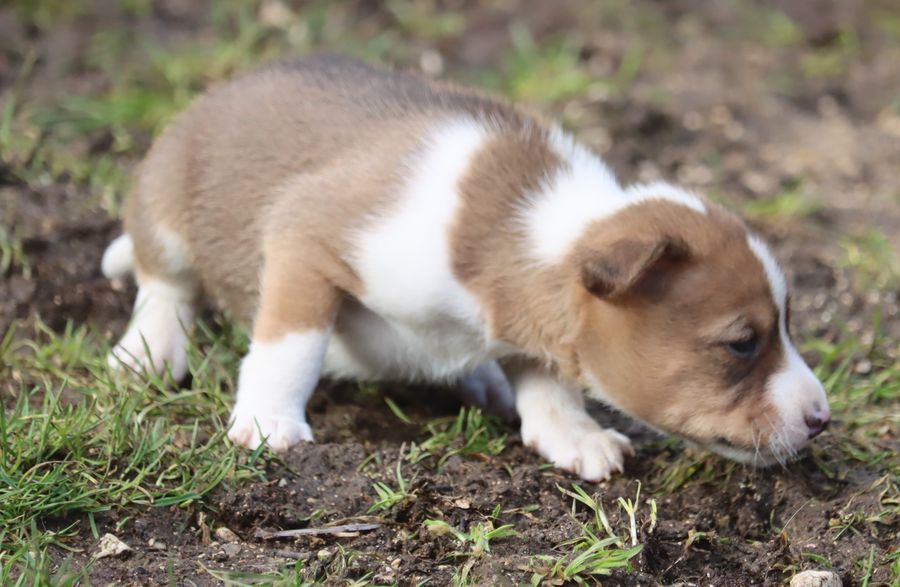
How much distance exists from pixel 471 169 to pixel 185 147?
4.77 ft

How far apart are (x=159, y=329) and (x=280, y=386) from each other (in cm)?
104

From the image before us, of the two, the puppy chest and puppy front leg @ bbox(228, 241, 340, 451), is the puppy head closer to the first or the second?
the puppy chest

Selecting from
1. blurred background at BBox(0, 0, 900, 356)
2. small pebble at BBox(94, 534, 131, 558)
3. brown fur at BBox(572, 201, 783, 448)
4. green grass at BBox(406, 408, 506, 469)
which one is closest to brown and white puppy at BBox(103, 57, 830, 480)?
brown fur at BBox(572, 201, 783, 448)

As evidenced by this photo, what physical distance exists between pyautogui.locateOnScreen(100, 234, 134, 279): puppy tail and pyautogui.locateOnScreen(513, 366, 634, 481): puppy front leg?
1.98 meters

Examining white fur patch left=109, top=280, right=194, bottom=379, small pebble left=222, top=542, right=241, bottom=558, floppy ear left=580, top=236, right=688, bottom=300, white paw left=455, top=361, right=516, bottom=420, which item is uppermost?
floppy ear left=580, top=236, right=688, bottom=300

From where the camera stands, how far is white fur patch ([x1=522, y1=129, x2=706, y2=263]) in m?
4.63

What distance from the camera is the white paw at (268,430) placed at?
4.59 metres

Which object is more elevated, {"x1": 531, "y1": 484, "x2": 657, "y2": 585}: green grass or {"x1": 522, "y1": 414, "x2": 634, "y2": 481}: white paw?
{"x1": 531, "y1": 484, "x2": 657, "y2": 585}: green grass

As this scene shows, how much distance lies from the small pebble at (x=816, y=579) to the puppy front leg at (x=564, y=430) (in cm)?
94

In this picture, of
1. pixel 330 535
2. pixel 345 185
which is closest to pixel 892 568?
pixel 330 535

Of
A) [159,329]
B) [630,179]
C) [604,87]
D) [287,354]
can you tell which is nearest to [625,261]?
[287,354]

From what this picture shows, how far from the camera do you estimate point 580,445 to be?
4.86 metres

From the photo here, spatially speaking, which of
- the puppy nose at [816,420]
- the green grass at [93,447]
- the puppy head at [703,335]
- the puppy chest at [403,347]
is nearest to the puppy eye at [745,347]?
the puppy head at [703,335]

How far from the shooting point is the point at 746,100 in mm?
8422
